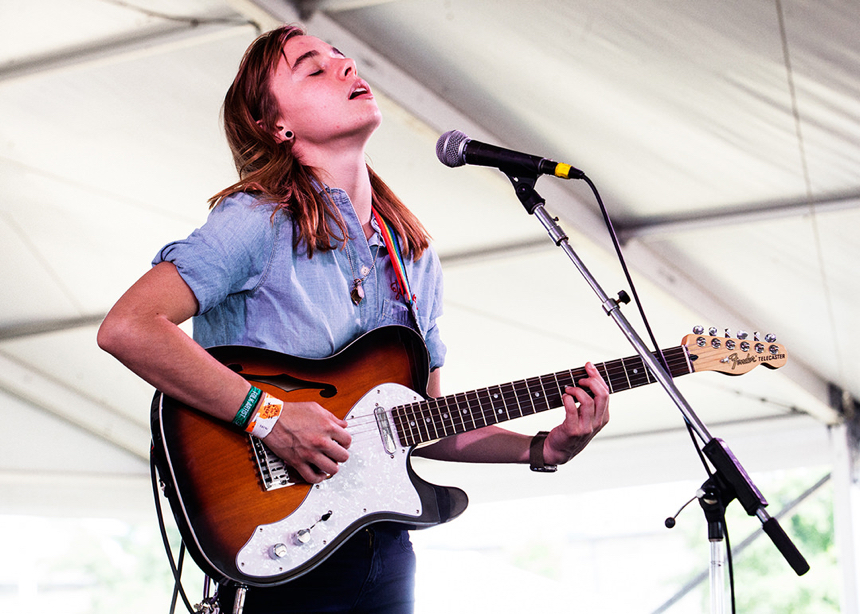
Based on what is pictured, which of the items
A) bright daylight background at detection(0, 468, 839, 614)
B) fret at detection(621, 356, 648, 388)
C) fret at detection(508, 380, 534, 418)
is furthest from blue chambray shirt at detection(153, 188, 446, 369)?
bright daylight background at detection(0, 468, 839, 614)

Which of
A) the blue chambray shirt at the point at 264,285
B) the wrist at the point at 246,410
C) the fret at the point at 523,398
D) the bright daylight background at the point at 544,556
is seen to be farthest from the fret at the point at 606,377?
the bright daylight background at the point at 544,556

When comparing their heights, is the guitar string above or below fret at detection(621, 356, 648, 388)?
below

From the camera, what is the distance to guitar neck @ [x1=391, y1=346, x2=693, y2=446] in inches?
76.4

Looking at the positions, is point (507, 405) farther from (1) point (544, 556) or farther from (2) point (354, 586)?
(1) point (544, 556)

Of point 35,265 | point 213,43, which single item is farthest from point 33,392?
point 213,43

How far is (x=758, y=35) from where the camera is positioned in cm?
349

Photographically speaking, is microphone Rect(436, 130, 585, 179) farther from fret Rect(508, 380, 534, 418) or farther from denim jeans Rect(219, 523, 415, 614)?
denim jeans Rect(219, 523, 415, 614)

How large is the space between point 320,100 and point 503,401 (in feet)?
2.85

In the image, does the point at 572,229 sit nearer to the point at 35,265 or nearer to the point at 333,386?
the point at 333,386

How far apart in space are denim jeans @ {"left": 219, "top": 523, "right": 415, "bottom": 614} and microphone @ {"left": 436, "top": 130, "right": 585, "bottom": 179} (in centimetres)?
81

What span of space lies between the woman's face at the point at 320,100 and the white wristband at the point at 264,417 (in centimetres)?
73

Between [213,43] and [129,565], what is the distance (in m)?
11.4

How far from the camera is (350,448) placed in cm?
186

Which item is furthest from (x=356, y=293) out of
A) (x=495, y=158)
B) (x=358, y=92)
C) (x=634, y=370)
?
(x=634, y=370)
